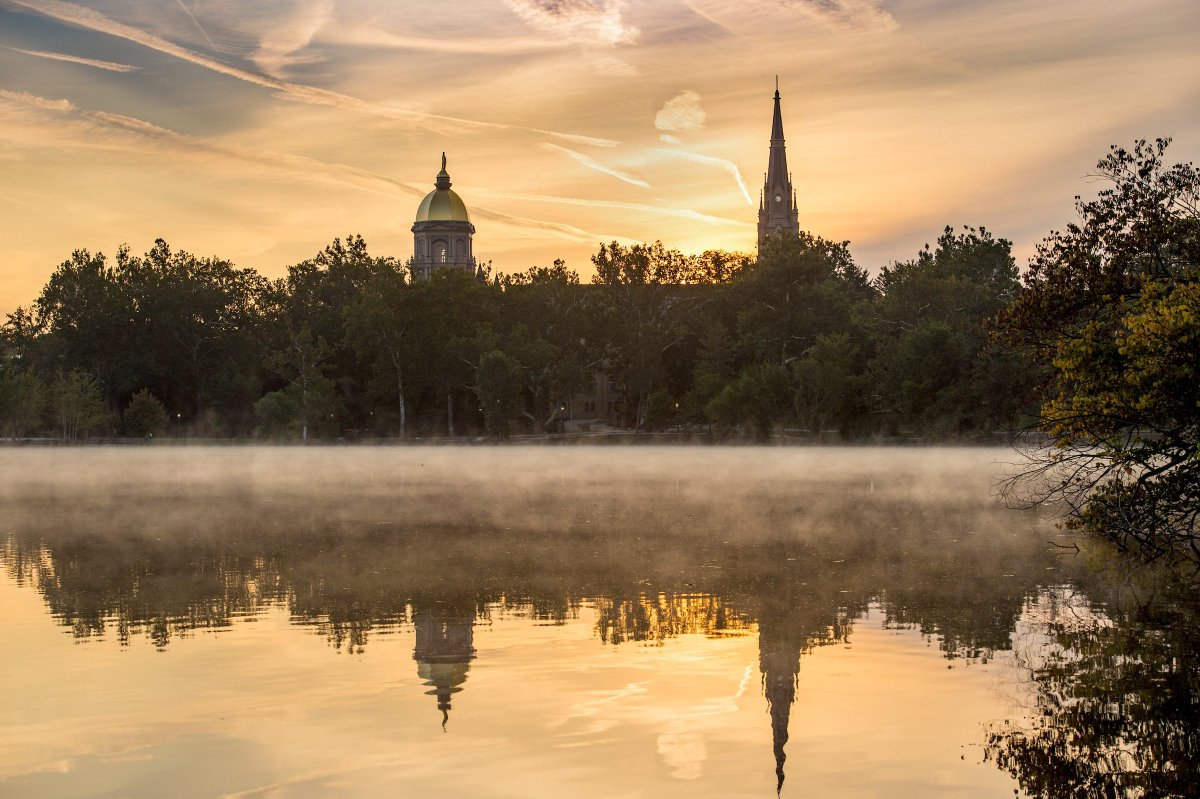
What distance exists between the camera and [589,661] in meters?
16.2

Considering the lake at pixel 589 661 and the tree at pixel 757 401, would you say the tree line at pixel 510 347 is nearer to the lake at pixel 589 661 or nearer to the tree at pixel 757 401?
the tree at pixel 757 401

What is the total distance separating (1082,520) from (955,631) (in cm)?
472

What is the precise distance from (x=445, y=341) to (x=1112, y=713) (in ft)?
337

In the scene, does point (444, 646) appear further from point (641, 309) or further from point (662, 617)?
point (641, 309)

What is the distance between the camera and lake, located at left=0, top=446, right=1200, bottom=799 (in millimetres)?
11734

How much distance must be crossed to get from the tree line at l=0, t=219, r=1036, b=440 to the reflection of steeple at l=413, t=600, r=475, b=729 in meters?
82.5

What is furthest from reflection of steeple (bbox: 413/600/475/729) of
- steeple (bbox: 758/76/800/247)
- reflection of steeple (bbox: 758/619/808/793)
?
steeple (bbox: 758/76/800/247)

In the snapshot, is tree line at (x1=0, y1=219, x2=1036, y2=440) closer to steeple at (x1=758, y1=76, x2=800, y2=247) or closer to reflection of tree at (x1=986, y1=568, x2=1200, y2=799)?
steeple at (x1=758, y1=76, x2=800, y2=247)

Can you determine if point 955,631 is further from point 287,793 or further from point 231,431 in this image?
point 231,431

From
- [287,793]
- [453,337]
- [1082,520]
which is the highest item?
[453,337]

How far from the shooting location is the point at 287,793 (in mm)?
11109

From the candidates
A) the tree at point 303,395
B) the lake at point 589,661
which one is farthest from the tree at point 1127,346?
the tree at point 303,395

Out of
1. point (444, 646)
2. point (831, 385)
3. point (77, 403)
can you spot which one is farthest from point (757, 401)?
point (444, 646)

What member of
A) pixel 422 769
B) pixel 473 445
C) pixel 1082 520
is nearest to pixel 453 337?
pixel 473 445
